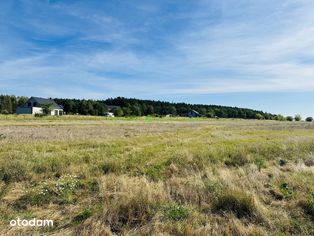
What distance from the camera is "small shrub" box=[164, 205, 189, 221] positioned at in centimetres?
628

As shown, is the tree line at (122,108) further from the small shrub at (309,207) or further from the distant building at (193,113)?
the small shrub at (309,207)

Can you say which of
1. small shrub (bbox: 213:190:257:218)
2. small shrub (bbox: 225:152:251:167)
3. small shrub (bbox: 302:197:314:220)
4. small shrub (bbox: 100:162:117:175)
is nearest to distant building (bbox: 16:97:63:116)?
small shrub (bbox: 225:152:251:167)

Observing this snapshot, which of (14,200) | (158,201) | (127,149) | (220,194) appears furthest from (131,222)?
(127,149)

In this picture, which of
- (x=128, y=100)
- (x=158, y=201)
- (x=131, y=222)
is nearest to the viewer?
(x=131, y=222)

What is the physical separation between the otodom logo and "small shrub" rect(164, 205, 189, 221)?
2.42m

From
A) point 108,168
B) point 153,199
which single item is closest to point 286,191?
point 153,199

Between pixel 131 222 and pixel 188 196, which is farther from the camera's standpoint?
pixel 188 196

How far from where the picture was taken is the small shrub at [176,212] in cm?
628

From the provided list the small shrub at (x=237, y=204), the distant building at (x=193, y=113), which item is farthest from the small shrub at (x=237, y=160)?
the distant building at (x=193, y=113)

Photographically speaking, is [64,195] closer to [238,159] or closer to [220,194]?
[220,194]

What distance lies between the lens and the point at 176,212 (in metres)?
6.44

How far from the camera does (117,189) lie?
8.06 m

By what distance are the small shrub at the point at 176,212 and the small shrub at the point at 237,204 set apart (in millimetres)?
851

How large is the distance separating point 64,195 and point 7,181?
239cm
